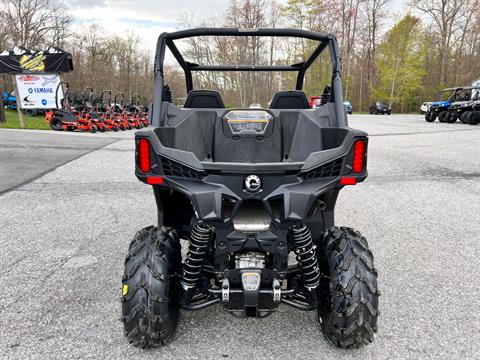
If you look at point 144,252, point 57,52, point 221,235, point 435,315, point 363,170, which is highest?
point 57,52

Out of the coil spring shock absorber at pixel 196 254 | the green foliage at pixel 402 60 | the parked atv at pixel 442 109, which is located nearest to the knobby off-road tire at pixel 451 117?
the parked atv at pixel 442 109

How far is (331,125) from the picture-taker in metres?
2.78

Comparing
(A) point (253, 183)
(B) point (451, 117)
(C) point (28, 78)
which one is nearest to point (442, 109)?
(B) point (451, 117)

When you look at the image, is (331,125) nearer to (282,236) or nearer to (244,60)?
(282,236)

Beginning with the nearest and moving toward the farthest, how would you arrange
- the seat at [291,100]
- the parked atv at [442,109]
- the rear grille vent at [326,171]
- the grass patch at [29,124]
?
the rear grille vent at [326,171] → the seat at [291,100] → the grass patch at [29,124] → the parked atv at [442,109]

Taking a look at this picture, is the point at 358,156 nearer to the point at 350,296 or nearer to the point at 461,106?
the point at 350,296

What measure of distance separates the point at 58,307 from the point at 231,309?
143 cm

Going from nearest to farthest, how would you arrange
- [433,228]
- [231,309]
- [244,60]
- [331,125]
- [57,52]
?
[231,309]
[331,125]
[433,228]
[244,60]
[57,52]

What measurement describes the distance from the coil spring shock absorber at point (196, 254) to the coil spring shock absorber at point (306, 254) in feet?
1.69

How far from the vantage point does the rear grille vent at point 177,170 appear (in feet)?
6.67

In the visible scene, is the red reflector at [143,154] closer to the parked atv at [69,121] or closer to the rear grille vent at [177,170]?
the rear grille vent at [177,170]

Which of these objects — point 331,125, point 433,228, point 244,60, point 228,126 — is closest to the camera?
point 331,125

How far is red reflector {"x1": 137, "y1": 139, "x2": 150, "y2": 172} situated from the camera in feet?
6.75

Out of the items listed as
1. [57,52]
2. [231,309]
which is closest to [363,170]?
[231,309]
